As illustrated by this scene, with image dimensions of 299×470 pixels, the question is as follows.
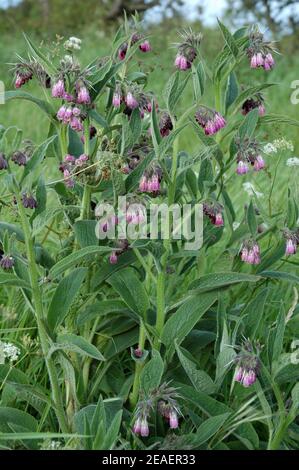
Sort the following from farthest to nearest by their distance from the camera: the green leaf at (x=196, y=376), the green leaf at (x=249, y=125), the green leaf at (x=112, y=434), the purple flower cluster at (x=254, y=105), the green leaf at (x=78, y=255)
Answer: the purple flower cluster at (x=254, y=105), the green leaf at (x=249, y=125), the green leaf at (x=196, y=376), the green leaf at (x=78, y=255), the green leaf at (x=112, y=434)

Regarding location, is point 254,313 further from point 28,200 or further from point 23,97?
point 23,97

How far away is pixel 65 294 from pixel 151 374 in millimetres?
279

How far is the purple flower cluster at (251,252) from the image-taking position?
82.4 inches

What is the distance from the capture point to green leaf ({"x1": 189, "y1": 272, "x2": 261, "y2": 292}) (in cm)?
202

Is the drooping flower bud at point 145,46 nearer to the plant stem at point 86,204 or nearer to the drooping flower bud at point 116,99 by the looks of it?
the drooping flower bud at point 116,99

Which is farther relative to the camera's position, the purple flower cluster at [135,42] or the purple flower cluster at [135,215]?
the purple flower cluster at [135,42]

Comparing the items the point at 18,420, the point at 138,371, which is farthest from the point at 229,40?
the point at 18,420

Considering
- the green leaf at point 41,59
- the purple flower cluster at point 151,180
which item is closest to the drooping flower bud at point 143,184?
the purple flower cluster at point 151,180

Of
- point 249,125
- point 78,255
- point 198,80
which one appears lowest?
point 78,255

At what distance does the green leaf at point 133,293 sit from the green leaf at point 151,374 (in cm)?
18

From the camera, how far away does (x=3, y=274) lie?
1.95 meters

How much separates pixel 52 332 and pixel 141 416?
311 mm

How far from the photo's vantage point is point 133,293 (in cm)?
212
